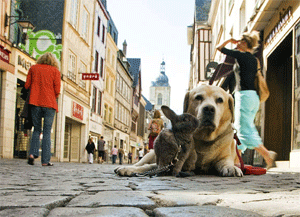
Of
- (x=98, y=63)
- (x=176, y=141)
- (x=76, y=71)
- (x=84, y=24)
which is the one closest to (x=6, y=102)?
(x=76, y=71)

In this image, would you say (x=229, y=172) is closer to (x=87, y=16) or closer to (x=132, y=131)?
(x=87, y=16)

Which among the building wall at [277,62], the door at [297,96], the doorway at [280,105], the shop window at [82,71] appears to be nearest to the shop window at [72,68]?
the shop window at [82,71]

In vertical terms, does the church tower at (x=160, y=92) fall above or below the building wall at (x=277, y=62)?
above

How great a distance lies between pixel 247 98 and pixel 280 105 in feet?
11.6

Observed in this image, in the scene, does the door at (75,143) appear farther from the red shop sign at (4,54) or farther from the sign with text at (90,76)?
the red shop sign at (4,54)

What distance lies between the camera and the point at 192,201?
190cm

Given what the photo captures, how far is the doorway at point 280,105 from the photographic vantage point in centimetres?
894

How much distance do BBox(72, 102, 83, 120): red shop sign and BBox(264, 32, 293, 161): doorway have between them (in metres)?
13.6

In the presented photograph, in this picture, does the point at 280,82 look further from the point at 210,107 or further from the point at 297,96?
the point at 210,107

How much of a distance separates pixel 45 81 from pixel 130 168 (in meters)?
3.54

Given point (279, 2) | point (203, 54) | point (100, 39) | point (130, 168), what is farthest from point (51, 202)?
point (100, 39)

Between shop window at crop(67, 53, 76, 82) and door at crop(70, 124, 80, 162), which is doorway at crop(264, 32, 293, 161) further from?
door at crop(70, 124, 80, 162)

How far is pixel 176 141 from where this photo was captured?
3660 mm

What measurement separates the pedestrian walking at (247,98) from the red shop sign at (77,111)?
51.9ft
